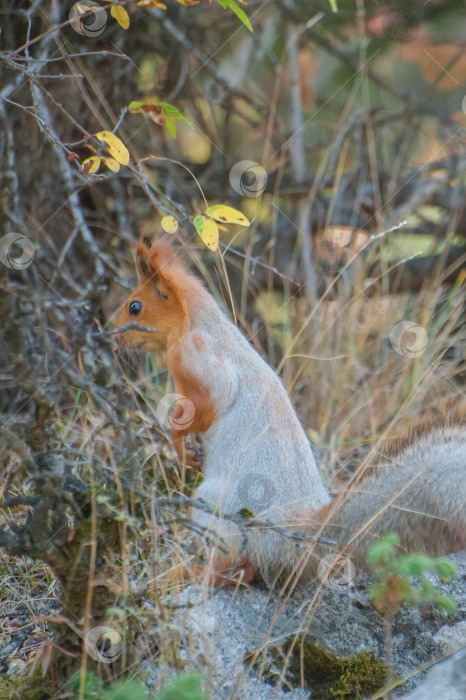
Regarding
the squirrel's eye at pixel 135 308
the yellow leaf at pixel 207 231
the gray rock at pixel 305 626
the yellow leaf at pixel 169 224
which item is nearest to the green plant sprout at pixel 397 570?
the gray rock at pixel 305 626

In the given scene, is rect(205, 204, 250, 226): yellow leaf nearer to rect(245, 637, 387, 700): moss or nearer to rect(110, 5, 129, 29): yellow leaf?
→ rect(110, 5, 129, 29): yellow leaf

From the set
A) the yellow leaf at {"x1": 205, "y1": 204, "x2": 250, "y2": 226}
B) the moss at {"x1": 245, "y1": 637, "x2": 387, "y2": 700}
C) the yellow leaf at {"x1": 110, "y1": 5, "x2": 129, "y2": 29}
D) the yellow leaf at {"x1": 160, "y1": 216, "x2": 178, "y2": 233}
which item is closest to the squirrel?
the moss at {"x1": 245, "y1": 637, "x2": 387, "y2": 700}

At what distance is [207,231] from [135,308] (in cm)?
81

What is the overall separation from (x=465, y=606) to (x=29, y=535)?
1.36 m

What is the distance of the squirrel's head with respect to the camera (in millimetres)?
2502

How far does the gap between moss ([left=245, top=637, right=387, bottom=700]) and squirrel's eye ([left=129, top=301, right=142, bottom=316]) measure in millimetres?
1160

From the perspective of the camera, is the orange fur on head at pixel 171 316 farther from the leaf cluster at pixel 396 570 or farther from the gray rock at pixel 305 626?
the leaf cluster at pixel 396 570

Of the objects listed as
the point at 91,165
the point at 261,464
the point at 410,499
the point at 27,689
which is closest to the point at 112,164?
the point at 91,165

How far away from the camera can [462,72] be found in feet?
15.5

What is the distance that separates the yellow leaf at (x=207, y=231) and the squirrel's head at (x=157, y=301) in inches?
26.6

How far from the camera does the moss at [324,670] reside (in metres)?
2.00

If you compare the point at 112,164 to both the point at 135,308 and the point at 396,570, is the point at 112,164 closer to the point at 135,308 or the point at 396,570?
the point at 135,308

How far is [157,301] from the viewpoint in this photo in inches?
100

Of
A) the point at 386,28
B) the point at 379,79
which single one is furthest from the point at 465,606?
the point at 386,28
